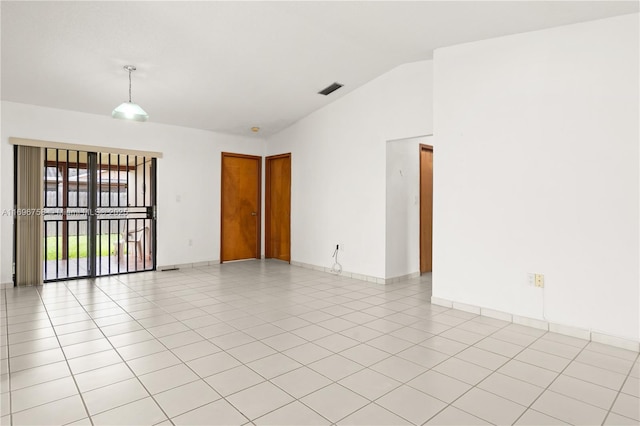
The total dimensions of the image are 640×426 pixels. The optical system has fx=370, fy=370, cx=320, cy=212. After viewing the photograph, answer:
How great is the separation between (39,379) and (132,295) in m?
2.30

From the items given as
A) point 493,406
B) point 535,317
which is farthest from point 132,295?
point 535,317

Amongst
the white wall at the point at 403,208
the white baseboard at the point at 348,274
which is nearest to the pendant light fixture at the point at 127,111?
the white wall at the point at 403,208

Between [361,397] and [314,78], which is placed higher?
[314,78]

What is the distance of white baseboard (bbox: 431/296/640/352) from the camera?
311 centimetres

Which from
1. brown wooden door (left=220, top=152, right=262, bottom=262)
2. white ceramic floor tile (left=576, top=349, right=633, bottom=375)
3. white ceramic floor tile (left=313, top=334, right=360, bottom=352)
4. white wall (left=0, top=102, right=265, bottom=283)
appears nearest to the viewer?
white ceramic floor tile (left=576, top=349, right=633, bottom=375)

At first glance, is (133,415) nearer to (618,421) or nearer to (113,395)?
(113,395)

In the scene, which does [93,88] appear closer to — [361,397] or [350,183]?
[350,183]

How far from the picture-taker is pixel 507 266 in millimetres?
3787

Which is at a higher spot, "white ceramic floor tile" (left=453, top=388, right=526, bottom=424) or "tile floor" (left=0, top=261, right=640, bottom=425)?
"tile floor" (left=0, top=261, right=640, bottom=425)

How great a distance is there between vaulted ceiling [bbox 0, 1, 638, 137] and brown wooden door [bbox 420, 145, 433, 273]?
1.69 m

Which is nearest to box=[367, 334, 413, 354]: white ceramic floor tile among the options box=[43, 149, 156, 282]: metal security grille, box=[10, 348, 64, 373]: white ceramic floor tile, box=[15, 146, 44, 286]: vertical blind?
box=[10, 348, 64, 373]: white ceramic floor tile

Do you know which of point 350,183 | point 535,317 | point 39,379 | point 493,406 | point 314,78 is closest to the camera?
point 493,406

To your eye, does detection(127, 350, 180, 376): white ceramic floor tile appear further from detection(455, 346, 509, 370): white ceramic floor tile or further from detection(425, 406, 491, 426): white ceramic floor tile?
detection(455, 346, 509, 370): white ceramic floor tile

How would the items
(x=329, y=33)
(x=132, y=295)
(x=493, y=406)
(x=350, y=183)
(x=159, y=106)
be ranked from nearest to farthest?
(x=493, y=406), (x=329, y=33), (x=132, y=295), (x=159, y=106), (x=350, y=183)
